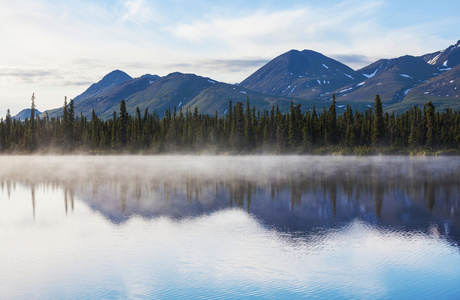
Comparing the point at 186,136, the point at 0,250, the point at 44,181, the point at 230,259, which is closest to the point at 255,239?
the point at 230,259

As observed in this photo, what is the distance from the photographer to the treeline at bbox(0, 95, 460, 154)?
4906 inches

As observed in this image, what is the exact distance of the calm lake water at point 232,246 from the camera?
14359 mm

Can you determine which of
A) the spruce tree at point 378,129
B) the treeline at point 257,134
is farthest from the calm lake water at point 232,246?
the treeline at point 257,134

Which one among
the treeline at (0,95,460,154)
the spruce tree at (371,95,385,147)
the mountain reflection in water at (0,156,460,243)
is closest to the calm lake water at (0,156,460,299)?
the mountain reflection in water at (0,156,460,243)

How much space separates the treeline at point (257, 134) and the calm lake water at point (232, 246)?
93.0 m

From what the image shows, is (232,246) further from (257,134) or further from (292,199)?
(257,134)

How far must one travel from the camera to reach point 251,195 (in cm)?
3672

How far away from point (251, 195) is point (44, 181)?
28.5m

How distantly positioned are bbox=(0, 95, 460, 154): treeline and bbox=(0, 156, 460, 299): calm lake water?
93003 millimetres

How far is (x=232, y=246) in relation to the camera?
19250 mm

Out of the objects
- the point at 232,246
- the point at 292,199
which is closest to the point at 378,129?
the point at 292,199

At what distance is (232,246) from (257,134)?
124826 mm

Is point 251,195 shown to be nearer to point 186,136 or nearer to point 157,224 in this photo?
point 157,224

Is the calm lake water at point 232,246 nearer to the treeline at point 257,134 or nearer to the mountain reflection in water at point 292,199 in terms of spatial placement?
the mountain reflection in water at point 292,199
